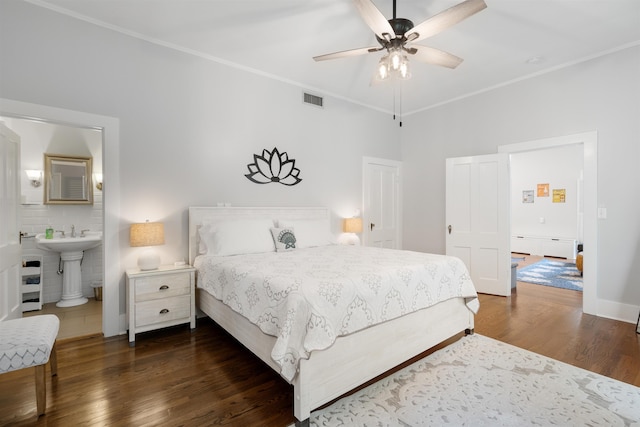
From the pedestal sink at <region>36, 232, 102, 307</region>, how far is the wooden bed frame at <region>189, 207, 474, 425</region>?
1792mm

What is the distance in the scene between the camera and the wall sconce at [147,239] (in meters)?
2.82

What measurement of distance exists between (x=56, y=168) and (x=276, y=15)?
3.52m

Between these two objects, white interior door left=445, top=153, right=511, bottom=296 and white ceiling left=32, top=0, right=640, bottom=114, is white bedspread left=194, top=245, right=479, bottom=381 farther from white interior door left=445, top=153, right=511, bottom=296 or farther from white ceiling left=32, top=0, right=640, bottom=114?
white ceiling left=32, top=0, right=640, bottom=114

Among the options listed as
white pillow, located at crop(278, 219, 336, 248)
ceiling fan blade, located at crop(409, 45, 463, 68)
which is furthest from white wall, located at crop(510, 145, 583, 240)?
white pillow, located at crop(278, 219, 336, 248)

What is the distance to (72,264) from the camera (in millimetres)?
3795

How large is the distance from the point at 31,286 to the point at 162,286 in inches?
78.6

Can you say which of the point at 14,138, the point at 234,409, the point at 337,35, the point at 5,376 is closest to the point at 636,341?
the point at 234,409

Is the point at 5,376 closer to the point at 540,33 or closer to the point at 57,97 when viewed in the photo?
the point at 57,97

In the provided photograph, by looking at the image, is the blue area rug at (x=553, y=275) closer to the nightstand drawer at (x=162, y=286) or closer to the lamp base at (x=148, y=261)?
the nightstand drawer at (x=162, y=286)

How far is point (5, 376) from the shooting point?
2156 millimetres

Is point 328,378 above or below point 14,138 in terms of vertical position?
below

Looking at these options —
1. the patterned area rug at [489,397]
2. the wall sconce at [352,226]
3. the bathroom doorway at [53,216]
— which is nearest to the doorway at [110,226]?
the bathroom doorway at [53,216]

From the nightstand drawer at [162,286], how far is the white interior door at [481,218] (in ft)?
12.7

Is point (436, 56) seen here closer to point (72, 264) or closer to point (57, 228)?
point (72, 264)
